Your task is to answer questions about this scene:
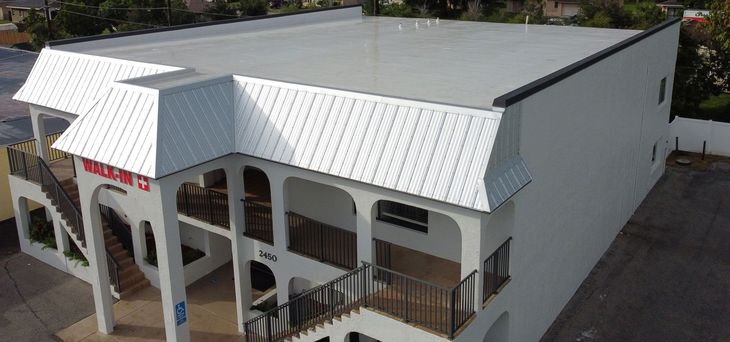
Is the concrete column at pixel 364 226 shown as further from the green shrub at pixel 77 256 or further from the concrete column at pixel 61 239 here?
the concrete column at pixel 61 239

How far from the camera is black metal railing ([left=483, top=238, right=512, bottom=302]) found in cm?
1273

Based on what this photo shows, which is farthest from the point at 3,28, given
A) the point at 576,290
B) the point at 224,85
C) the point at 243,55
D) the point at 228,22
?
the point at 576,290

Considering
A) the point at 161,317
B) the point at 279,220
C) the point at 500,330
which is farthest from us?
the point at 161,317

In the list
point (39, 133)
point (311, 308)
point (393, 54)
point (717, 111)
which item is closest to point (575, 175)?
point (393, 54)

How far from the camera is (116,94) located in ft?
46.9

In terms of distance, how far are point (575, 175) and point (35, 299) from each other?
15.2 meters

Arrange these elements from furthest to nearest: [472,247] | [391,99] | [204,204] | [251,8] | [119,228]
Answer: [251,8]
[119,228]
[204,204]
[391,99]
[472,247]

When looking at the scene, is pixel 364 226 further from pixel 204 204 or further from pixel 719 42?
pixel 719 42

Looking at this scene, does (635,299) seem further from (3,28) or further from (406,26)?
(3,28)

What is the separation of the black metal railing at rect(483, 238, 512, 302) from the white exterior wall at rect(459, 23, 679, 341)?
8.5 inches

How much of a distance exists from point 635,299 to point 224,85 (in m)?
12.3

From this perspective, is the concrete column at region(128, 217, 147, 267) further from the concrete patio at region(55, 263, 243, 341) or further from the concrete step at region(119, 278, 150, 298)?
the concrete patio at region(55, 263, 243, 341)

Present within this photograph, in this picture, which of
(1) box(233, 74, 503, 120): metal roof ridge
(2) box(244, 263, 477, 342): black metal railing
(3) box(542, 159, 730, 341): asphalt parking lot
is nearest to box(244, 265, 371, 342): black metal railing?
(2) box(244, 263, 477, 342): black metal railing

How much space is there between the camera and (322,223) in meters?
14.8
